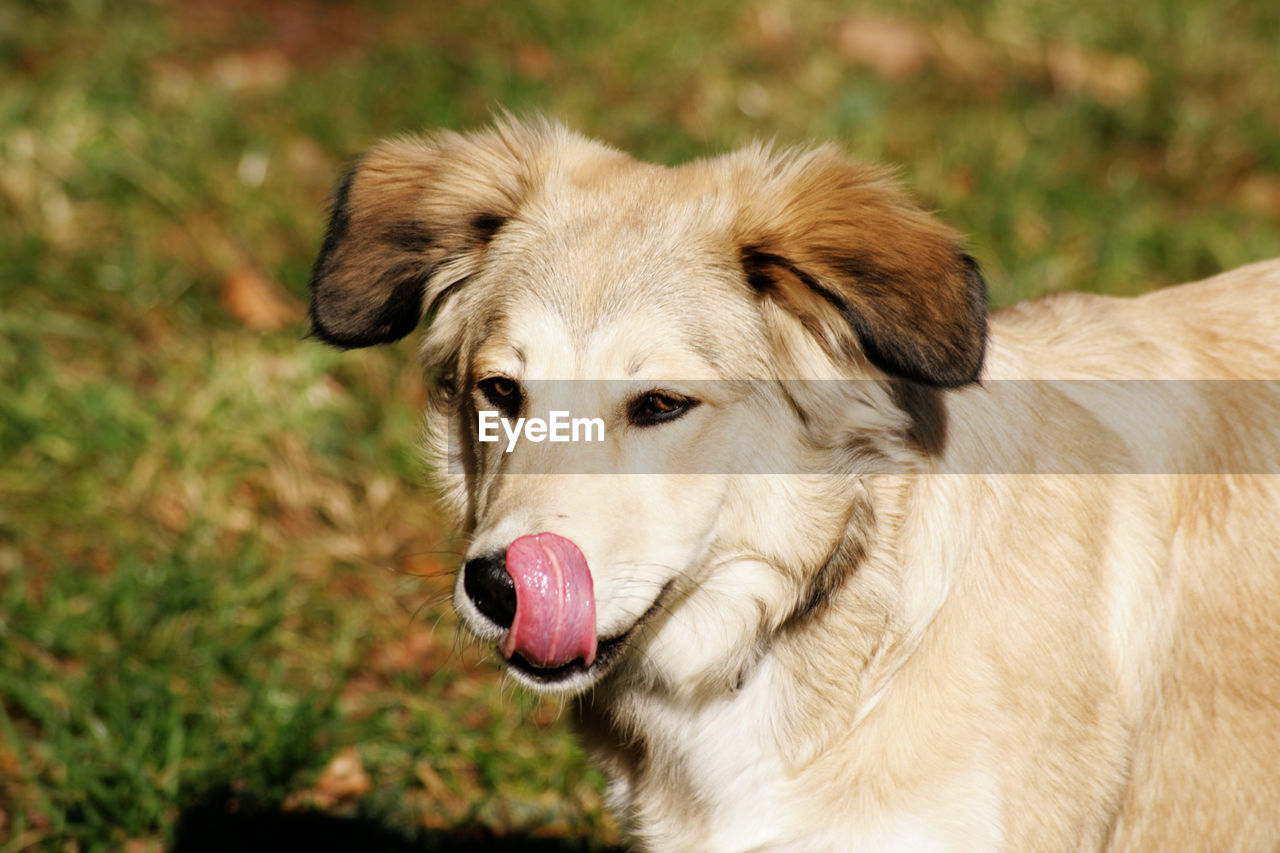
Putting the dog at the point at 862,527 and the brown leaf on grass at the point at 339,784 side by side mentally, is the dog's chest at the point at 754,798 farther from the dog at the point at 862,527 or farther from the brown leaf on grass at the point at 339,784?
the brown leaf on grass at the point at 339,784

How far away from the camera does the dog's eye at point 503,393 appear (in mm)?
2674

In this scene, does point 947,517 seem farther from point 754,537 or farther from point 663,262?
point 663,262

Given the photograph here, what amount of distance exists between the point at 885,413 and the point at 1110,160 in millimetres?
5002

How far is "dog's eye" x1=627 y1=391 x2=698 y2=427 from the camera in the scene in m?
2.55

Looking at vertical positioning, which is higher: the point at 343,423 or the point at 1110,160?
the point at 1110,160

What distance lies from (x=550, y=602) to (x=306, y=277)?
148 inches

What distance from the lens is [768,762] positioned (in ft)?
8.61

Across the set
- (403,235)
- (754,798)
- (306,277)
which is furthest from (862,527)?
(306,277)

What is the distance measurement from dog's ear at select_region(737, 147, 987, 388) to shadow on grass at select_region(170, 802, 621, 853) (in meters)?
2.02

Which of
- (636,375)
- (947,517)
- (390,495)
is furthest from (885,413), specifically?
(390,495)

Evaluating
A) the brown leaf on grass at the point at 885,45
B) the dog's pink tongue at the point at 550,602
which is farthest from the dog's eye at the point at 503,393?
the brown leaf on grass at the point at 885,45

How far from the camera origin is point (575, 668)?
2.47 meters

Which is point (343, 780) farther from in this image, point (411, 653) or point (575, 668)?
point (575, 668)

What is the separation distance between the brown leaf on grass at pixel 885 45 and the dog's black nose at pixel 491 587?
594 cm
